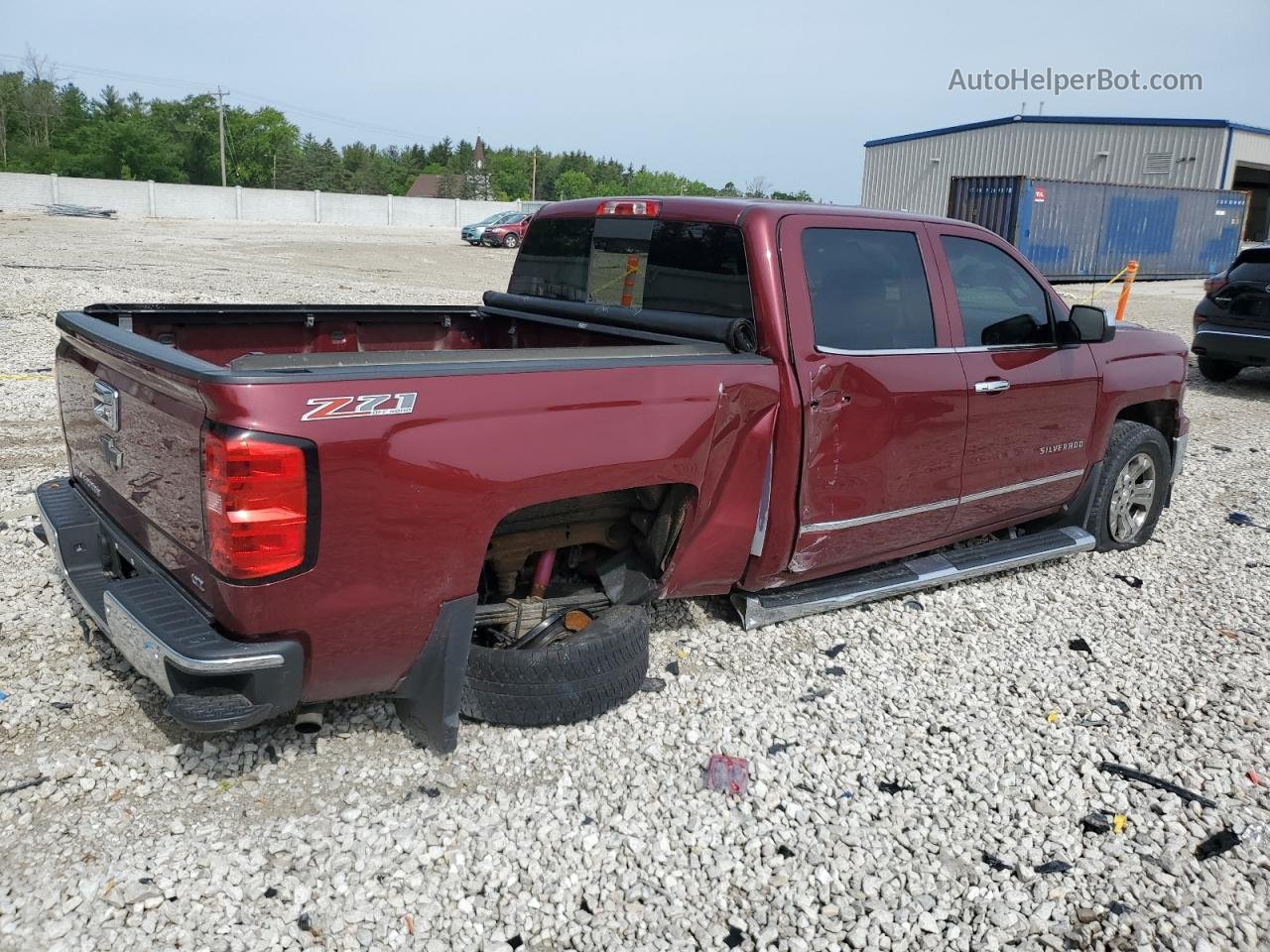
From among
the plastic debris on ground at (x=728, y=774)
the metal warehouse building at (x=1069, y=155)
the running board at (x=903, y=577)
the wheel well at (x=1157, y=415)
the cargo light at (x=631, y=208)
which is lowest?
the plastic debris on ground at (x=728, y=774)

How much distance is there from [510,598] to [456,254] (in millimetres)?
29927

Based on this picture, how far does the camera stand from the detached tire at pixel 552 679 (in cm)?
345

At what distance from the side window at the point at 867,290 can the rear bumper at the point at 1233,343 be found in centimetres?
870

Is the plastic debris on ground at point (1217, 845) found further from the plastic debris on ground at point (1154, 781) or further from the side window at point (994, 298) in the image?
the side window at point (994, 298)

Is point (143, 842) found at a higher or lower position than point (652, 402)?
lower

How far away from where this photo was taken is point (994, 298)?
4.76 m

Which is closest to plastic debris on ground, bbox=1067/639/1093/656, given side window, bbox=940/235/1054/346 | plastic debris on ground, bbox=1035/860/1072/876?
side window, bbox=940/235/1054/346

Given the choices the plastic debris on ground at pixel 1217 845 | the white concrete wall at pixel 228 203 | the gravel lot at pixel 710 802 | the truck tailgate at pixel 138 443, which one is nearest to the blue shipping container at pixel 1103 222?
the gravel lot at pixel 710 802

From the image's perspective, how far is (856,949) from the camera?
2.69 m

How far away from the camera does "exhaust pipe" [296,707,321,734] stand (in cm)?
326

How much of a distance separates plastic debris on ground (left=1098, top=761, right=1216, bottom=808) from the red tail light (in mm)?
2911

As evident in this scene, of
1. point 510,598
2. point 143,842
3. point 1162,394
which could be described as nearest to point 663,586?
point 510,598

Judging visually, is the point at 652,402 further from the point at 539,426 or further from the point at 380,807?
the point at 380,807

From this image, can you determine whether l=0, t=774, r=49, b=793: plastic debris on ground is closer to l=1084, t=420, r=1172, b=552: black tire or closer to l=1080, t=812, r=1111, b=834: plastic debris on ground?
l=1080, t=812, r=1111, b=834: plastic debris on ground
